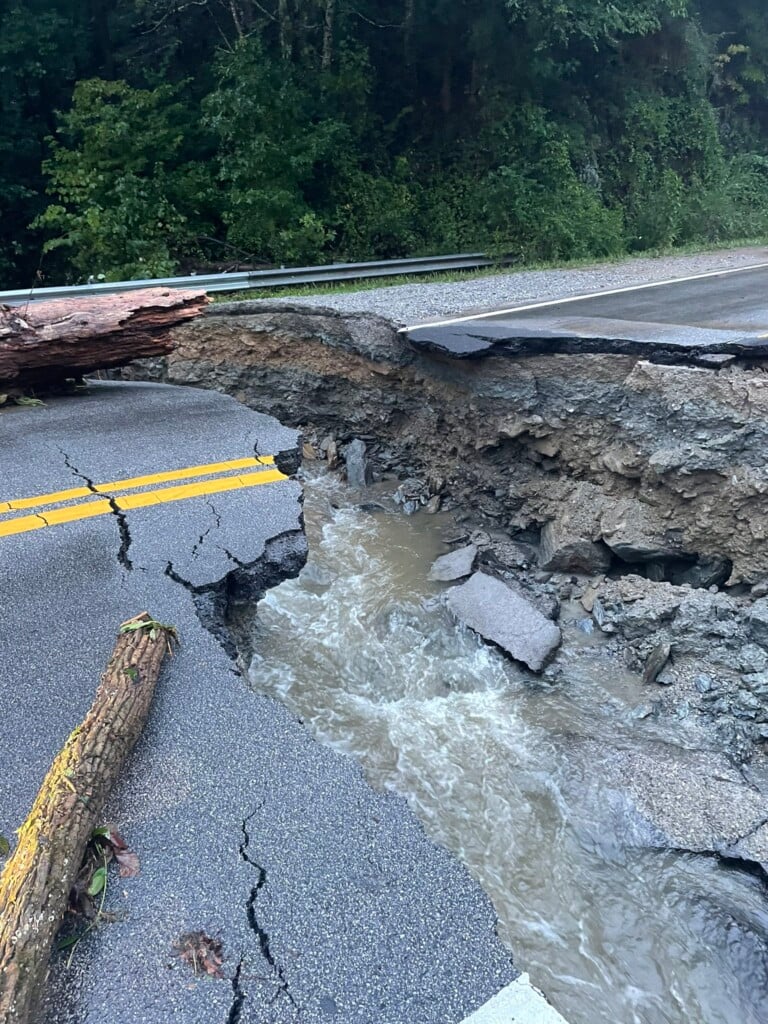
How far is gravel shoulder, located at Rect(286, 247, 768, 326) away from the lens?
8945mm

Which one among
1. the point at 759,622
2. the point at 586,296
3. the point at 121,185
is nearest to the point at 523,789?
the point at 759,622

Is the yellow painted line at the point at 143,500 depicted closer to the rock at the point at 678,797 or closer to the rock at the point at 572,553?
the rock at the point at 572,553

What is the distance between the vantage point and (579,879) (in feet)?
12.9

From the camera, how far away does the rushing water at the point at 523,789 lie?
3.48 m

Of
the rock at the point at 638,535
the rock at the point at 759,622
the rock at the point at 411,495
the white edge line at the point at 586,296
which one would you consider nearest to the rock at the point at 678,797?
the rock at the point at 759,622

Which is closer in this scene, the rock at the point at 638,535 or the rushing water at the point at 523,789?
the rushing water at the point at 523,789

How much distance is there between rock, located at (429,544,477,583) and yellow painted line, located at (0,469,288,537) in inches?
70.0

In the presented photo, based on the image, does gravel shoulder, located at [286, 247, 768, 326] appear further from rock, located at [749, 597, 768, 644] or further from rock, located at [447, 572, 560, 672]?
rock, located at [749, 597, 768, 644]

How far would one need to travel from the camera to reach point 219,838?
2.64 metres

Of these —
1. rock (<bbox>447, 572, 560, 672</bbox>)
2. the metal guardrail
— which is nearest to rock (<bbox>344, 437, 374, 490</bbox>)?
rock (<bbox>447, 572, 560, 672</bbox>)

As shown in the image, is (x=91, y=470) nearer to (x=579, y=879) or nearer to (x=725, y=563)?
(x=579, y=879)

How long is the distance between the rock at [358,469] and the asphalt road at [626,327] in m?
1.45

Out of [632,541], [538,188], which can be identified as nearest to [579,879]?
[632,541]

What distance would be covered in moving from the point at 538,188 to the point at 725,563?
1144 cm
